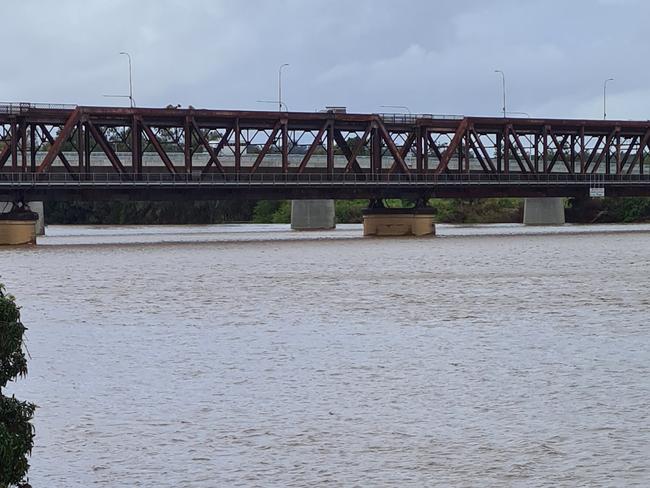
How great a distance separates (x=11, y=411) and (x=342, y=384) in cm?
1195

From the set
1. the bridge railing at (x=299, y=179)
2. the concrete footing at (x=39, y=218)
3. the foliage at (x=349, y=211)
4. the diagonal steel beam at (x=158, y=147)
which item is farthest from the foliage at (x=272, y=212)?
the diagonal steel beam at (x=158, y=147)

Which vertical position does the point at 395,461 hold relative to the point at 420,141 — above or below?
below

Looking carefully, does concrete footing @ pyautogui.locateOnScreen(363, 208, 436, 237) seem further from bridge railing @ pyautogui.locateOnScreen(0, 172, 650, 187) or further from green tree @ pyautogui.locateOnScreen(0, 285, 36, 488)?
green tree @ pyautogui.locateOnScreen(0, 285, 36, 488)

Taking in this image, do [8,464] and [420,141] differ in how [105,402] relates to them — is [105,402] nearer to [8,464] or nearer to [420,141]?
[8,464]

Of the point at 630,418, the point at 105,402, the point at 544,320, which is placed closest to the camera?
the point at 630,418

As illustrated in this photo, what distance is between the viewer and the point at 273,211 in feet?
606

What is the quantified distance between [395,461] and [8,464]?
686 cm

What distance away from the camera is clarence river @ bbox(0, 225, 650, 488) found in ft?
55.6

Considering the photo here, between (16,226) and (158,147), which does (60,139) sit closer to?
(158,147)

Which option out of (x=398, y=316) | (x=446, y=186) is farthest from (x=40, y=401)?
(x=446, y=186)

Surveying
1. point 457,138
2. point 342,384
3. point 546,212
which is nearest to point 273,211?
point 546,212

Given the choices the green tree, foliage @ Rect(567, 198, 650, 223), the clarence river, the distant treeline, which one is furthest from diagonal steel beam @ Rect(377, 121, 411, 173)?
the green tree

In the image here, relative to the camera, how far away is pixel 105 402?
71.5 ft

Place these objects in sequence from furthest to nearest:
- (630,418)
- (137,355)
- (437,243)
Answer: (437,243) < (137,355) < (630,418)
